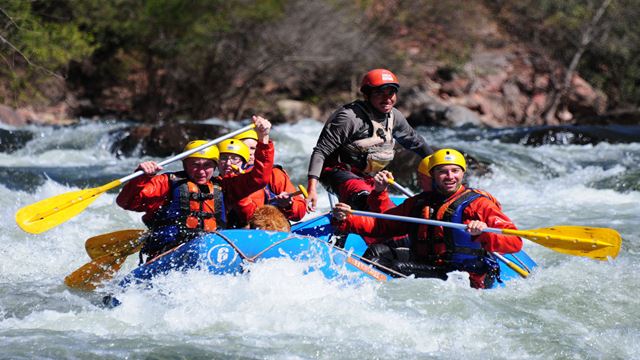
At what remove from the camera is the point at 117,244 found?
20.3 feet

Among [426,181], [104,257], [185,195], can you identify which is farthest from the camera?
[104,257]

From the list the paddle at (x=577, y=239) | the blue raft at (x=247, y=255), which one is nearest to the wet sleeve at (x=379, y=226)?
the paddle at (x=577, y=239)

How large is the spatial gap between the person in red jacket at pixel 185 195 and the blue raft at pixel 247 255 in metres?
0.27

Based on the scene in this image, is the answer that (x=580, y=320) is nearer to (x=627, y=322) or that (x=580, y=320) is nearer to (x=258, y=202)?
(x=627, y=322)

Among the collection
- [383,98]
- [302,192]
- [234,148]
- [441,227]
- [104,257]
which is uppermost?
[383,98]

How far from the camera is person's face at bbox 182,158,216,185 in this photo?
18.7 ft

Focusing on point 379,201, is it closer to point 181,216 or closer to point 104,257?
point 181,216

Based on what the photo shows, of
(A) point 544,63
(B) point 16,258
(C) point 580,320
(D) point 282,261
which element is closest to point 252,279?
(D) point 282,261

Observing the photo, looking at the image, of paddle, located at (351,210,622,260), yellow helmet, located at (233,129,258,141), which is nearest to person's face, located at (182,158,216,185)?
yellow helmet, located at (233,129,258,141)

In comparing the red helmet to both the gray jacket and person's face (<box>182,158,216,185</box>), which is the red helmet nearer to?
the gray jacket

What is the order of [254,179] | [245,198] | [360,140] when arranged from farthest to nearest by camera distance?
[360,140] → [245,198] → [254,179]

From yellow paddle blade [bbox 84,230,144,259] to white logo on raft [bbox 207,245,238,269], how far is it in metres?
1.04

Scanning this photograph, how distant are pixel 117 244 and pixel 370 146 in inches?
75.7

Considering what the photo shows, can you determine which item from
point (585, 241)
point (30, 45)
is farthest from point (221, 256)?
point (30, 45)
